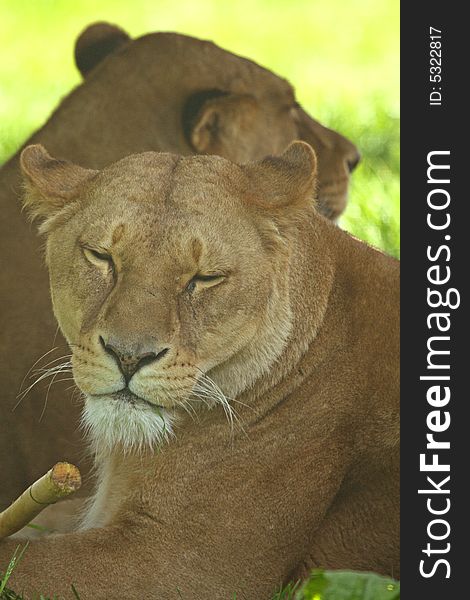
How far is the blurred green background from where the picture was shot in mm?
8133

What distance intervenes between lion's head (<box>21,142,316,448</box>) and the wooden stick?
1.01 feet

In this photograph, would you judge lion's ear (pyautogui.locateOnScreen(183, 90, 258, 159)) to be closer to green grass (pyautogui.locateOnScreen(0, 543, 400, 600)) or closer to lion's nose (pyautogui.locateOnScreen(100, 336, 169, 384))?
lion's nose (pyautogui.locateOnScreen(100, 336, 169, 384))

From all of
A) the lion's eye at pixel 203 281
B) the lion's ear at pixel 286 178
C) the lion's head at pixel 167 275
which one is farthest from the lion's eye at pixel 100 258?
the lion's ear at pixel 286 178

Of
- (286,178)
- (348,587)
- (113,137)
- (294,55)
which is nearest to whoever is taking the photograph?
(348,587)

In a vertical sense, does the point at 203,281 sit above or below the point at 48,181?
below

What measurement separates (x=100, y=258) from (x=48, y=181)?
396 millimetres

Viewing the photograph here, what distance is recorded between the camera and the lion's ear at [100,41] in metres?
6.11

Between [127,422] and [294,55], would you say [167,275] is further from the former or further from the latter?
[294,55]

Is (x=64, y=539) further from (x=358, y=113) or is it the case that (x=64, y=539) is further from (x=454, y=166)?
(x=358, y=113)

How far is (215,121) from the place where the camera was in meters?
5.68

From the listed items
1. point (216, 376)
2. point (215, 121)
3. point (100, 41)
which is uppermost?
point (100, 41)

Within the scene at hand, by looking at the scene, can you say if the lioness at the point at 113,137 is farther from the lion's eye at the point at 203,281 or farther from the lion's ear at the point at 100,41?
the lion's eye at the point at 203,281

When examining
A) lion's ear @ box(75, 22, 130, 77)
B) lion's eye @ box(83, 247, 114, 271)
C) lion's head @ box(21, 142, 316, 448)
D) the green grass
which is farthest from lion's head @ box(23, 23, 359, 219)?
the green grass

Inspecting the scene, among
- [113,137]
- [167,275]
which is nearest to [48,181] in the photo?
[167,275]
